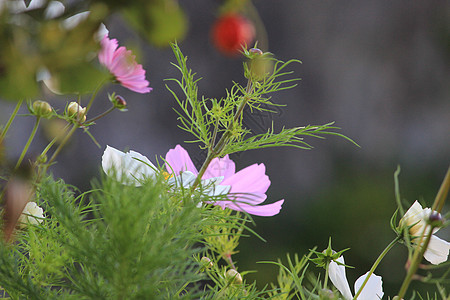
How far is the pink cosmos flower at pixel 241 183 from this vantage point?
27cm

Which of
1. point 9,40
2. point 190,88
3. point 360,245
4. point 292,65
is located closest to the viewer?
point 9,40

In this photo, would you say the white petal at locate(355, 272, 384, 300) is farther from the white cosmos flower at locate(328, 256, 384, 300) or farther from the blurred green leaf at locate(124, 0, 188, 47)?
the blurred green leaf at locate(124, 0, 188, 47)

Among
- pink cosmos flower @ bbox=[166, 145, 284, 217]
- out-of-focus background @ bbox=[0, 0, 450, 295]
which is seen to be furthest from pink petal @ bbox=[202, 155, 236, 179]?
out-of-focus background @ bbox=[0, 0, 450, 295]

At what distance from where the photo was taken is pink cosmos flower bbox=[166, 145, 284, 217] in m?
0.27

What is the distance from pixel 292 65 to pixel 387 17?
1.75 ft

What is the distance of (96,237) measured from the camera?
20cm

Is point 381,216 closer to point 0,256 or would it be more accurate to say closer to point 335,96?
point 335,96

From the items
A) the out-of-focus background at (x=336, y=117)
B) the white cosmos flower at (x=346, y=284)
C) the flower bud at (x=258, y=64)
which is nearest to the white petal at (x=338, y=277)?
the white cosmos flower at (x=346, y=284)

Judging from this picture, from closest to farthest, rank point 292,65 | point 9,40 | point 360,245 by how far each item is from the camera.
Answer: point 9,40
point 360,245
point 292,65

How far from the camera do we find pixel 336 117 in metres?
2.20

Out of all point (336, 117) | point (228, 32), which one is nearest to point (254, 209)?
point (228, 32)

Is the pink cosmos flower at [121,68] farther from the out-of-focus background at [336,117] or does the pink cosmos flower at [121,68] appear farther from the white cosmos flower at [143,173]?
the out-of-focus background at [336,117]

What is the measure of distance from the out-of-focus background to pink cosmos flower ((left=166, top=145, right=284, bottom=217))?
1.28 m

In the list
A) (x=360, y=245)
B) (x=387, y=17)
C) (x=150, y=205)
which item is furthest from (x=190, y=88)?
(x=387, y=17)
